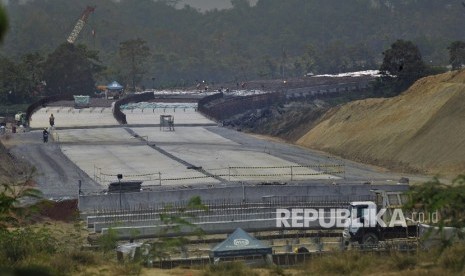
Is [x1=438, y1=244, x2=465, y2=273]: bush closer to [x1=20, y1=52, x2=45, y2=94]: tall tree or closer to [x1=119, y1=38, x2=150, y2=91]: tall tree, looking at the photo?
[x1=20, y1=52, x2=45, y2=94]: tall tree

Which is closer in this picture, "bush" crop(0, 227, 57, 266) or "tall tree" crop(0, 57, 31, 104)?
"bush" crop(0, 227, 57, 266)

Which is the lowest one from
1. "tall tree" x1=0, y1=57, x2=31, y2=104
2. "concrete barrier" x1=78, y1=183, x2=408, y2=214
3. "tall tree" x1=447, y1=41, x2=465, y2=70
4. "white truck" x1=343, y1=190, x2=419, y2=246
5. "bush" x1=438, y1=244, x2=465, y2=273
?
"concrete barrier" x1=78, y1=183, x2=408, y2=214

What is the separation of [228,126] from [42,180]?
42322 millimetres

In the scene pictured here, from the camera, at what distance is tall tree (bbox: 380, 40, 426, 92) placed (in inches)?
4001

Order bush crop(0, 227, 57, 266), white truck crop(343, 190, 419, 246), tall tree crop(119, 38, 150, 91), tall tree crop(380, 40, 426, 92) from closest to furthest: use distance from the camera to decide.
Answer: bush crop(0, 227, 57, 266)
white truck crop(343, 190, 419, 246)
tall tree crop(380, 40, 426, 92)
tall tree crop(119, 38, 150, 91)

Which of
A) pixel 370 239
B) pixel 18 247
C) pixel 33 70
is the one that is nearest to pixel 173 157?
pixel 370 239

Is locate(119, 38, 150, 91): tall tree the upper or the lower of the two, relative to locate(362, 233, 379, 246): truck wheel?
upper

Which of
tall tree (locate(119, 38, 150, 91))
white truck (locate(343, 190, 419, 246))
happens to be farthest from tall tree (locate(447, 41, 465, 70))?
white truck (locate(343, 190, 419, 246))

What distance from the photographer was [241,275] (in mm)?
26812

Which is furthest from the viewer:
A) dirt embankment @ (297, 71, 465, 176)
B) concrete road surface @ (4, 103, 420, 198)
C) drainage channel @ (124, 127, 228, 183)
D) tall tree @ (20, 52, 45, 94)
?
tall tree @ (20, 52, 45, 94)

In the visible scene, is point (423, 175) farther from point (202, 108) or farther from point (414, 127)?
point (202, 108)

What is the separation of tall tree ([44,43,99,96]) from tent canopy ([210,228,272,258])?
371ft

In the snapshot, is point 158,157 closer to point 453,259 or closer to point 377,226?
point 377,226

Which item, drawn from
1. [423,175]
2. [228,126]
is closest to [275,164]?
[423,175]
